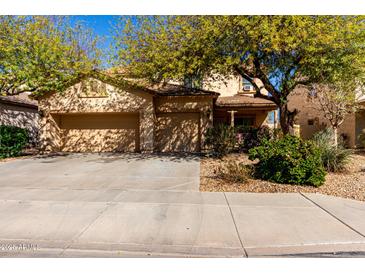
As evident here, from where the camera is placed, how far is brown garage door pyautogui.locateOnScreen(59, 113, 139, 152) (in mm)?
14523

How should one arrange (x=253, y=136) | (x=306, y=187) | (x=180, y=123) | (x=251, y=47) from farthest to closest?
(x=180, y=123) < (x=253, y=136) < (x=251, y=47) < (x=306, y=187)

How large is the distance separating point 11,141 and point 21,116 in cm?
611

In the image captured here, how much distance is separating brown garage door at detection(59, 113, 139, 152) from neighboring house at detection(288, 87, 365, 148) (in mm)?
9917

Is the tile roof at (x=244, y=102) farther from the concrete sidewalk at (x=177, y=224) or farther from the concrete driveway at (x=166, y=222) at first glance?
the concrete sidewalk at (x=177, y=224)

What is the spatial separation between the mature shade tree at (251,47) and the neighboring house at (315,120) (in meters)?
5.81

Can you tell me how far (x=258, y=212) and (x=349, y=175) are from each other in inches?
194

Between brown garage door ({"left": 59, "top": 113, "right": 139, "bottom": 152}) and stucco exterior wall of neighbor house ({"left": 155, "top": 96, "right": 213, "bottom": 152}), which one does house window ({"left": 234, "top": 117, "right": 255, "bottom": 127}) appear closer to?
stucco exterior wall of neighbor house ({"left": 155, "top": 96, "right": 213, "bottom": 152})

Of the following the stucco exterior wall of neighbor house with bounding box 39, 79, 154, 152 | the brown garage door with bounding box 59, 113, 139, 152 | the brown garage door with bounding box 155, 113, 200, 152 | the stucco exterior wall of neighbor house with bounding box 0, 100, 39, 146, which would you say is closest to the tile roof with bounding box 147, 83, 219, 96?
the stucco exterior wall of neighbor house with bounding box 39, 79, 154, 152

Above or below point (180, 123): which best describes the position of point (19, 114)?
above

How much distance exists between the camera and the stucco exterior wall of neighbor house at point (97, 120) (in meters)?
13.7

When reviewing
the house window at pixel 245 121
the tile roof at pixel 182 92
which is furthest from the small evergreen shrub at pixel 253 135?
the house window at pixel 245 121

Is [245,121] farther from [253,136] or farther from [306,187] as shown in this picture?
[306,187]

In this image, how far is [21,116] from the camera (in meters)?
17.7

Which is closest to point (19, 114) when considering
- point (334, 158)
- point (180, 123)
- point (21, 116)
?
point (21, 116)
